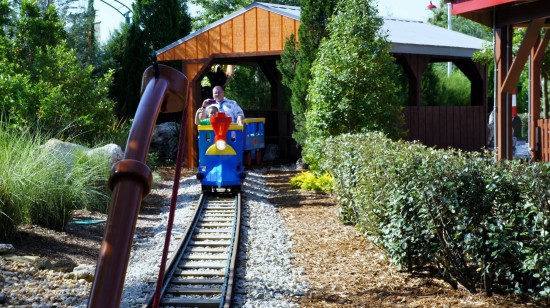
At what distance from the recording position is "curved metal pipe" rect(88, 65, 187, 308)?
1321 millimetres

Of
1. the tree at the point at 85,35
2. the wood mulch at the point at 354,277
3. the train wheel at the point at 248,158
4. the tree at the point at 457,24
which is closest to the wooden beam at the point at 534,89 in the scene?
the wood mulch at the point at 354,277

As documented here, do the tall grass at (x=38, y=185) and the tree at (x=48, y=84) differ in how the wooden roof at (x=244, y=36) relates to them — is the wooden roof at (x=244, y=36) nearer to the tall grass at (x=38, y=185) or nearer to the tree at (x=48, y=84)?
the tree at (x=48, y=84)

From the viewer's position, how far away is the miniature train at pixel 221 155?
48.2 feet

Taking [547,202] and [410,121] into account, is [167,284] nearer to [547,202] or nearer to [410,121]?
[547,202]

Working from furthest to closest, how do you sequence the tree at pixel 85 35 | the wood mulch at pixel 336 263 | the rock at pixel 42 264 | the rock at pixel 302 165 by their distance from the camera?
1. the tree at pixel 85 35
2. the rock at pixel 302 165
3. the rock at pixel 42 264
4. the wood mulch at pixel 336 263

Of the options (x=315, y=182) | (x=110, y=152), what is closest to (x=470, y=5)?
(x=315, y=182)

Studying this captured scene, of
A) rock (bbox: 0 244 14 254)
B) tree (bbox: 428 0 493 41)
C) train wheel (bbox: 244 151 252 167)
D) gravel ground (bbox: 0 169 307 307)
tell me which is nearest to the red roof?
gravel ground (bbox: 0 169 307 307)

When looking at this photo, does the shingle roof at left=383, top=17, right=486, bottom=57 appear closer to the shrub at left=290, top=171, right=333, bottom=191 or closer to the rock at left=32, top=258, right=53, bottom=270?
→ the shrub at left=290, top=171, right=333, bottom=191

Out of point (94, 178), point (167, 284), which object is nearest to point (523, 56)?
point (167, 284)

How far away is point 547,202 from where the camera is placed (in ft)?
19.7

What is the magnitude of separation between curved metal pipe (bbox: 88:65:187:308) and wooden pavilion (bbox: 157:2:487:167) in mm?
17383

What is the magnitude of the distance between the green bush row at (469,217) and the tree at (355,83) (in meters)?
7.92

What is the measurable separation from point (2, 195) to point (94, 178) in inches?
138

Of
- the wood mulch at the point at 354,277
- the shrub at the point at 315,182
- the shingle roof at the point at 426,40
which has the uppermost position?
the shingle roof at the point at 426,40
